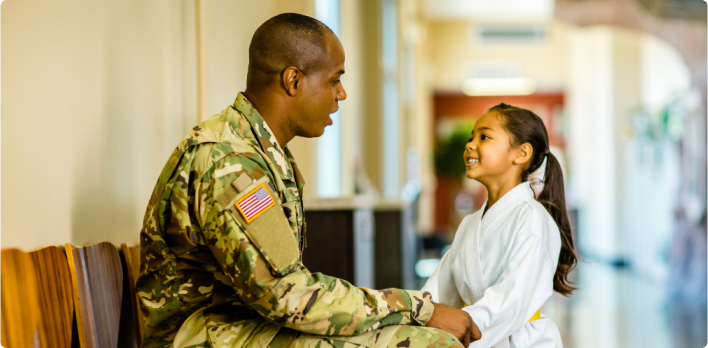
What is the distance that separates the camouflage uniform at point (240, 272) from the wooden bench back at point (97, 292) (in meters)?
0.13

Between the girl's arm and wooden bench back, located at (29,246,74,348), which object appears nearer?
wooden bench back, located at (29,246,74,348)

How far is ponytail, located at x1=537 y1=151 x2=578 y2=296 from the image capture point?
1.84m

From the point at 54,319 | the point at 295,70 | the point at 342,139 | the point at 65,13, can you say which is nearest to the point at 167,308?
the point at 54,319

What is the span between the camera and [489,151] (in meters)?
1.79

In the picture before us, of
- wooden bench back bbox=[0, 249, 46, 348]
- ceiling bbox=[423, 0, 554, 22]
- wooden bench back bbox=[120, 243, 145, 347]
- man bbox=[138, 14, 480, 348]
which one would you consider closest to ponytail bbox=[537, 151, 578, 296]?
man bbox=[138, 14, 480, 348]

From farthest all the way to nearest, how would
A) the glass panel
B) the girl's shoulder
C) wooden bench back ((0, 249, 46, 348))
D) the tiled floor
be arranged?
1. the glass panel
2. the tiled floor
3. the girl's shoulder
4. wooden bench back ((0, 249, 46, 348))

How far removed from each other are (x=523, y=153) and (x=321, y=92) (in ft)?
2.11

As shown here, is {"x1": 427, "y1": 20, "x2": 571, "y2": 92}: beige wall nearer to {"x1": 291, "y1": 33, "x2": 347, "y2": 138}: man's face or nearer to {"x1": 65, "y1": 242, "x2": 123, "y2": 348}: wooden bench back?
{"x1": 291, "y1": 33, "x2": 347, "y2": 138}: man's face

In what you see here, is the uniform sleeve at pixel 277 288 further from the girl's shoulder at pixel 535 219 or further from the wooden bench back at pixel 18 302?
the girl's shoulder at pixel 535 219

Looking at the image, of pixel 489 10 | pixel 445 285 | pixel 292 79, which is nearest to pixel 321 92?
pixel 292 79

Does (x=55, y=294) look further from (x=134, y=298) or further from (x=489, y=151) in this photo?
(x=489, y=151)

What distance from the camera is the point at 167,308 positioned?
1.38 metres

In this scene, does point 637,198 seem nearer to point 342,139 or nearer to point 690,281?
point 690,281

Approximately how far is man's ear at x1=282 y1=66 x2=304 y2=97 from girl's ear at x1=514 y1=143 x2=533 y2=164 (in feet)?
2.25
